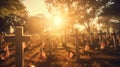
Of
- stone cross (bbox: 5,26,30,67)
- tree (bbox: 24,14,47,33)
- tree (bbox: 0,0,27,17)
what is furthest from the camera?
tree (bbox: 24,14,47,33)

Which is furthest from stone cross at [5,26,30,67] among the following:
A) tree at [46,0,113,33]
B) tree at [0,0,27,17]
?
tree at [46,0,113,33]

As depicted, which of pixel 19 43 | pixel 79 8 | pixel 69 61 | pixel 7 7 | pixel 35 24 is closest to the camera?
pixel 19 43

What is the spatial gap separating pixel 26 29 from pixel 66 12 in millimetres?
27328

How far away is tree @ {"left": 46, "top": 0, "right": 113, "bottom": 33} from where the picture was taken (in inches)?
1810

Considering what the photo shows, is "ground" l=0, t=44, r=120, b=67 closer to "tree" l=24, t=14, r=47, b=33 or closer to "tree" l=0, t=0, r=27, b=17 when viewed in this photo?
"tree" l=0, t=0, r=27, b=17

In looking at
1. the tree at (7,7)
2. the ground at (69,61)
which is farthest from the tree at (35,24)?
the ground at (69,61)

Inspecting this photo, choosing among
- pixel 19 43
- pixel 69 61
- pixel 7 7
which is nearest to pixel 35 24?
pixel 7 7

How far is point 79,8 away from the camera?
4719 centimetres

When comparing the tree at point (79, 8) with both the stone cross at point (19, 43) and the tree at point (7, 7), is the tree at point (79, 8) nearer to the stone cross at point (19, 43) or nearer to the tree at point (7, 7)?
the tree at point (7, 7)

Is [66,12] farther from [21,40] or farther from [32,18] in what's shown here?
[21,40]

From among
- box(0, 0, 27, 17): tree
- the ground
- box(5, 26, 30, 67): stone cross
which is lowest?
the ground

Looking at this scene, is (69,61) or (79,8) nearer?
(69,61)

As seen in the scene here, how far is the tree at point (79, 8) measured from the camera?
46.0 metres

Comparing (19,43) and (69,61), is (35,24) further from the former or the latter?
(19,43)
